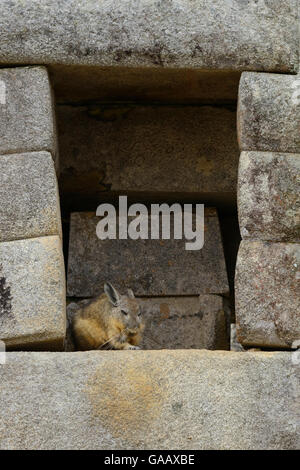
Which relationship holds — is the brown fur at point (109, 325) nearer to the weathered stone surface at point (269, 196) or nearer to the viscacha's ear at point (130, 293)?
the viscacha's ear at point (130, 293)

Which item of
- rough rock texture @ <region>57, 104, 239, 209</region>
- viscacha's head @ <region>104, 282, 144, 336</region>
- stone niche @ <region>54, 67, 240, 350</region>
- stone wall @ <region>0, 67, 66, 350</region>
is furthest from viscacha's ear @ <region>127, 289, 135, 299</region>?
stone wall @ <region>0, 67, 66, 350</region>

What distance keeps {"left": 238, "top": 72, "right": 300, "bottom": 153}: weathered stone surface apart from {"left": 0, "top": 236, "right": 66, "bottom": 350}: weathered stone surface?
4.24 ft

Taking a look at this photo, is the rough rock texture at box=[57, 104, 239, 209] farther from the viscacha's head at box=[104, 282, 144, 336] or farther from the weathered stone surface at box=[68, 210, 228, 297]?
the viscacha's head at box=[104, 282, 144, 336]

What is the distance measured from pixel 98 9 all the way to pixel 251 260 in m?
1.66

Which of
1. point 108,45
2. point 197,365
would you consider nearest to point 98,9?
point 108,45

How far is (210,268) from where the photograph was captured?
7246mm

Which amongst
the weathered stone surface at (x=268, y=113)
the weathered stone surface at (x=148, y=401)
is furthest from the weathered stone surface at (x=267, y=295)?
the weathered stone surface at (x=268, y=113)

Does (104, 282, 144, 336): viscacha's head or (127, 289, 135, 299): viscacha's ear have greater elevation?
(127, 289, 135, 299): viscacha's ear

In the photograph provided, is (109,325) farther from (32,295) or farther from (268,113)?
(268,113)

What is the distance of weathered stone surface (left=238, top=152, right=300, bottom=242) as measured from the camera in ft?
20.2

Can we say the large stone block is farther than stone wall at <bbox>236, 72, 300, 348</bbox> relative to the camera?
Yes

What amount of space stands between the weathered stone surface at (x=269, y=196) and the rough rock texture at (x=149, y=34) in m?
0.56

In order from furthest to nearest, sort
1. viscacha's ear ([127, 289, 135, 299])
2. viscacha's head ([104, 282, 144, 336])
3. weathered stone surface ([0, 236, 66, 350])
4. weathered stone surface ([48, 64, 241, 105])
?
1. viscacha's ear ([127, 289, 135, 299])
2. viscacha's head ([104, 282, 144, 336])
3. weathered stone surface ([48, 64, 241, 105])
4. weathered stone surface ([0, 236, 66, 350])

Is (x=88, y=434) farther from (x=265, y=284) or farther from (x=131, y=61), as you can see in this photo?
(x=131, y=61)
